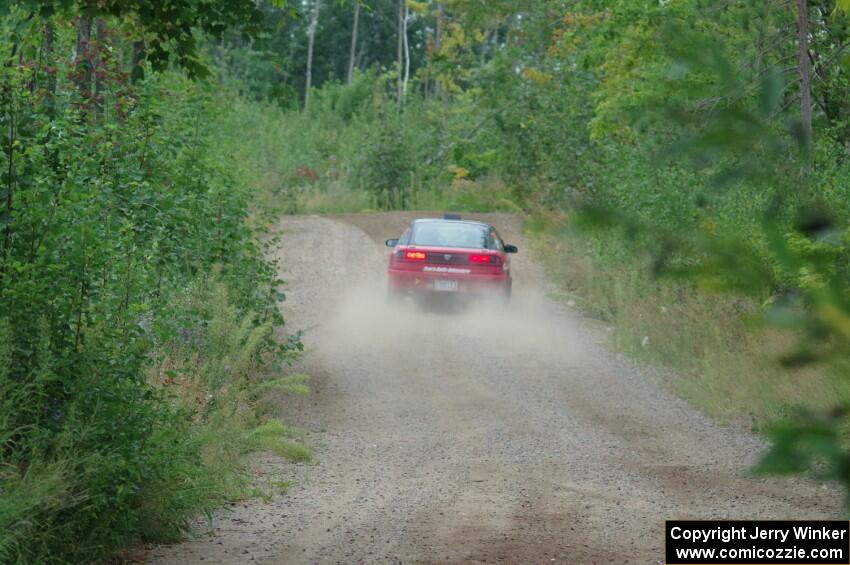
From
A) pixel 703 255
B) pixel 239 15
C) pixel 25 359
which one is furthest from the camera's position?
pixel 239 15

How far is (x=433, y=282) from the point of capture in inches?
797

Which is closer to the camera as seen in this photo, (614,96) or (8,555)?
(8,555)

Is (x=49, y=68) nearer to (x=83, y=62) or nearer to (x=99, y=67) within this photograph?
(x=83, y=62)

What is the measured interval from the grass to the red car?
182 centimetres

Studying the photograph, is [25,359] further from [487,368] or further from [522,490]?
[487,368]

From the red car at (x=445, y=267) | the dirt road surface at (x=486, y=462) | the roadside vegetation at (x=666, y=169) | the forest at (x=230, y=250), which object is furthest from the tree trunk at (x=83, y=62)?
the red car at (x=445, y=267)

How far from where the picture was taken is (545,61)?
126 feet

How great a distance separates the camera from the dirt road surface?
7.88m

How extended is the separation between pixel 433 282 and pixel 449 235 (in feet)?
3.18

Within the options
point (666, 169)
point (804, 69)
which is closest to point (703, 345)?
point (666, 169)

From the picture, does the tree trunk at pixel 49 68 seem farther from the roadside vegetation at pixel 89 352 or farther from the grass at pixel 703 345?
the grass at pixel 703 345

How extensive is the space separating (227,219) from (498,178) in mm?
26961

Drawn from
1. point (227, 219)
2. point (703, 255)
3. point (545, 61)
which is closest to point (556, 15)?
point (545, 61)

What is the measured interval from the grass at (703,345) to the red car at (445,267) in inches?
71.8
